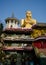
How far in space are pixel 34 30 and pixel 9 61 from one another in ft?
9.94

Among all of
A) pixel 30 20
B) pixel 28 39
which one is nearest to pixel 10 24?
pixel 30 20

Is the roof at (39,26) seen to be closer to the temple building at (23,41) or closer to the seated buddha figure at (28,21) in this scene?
the temple building at (23,41)

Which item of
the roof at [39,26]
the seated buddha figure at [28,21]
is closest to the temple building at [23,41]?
the roof at [39,26]

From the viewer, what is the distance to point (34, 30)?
1552cm

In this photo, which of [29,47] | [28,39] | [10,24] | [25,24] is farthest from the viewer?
[10,24]

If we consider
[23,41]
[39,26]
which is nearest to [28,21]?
[39,26]

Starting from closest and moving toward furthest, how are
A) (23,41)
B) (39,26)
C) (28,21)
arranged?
1. (23,41)
2. (39,26)
3. (28,21)

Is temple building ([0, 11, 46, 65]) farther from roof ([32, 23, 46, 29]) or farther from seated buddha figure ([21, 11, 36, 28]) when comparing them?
seated buddha figure ([21, 11, 36, 28])

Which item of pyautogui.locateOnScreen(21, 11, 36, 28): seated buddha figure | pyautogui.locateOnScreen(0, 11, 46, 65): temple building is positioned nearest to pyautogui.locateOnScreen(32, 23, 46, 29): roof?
pyautogui.locateOnScreen(0, 11, 46, 65): temple building

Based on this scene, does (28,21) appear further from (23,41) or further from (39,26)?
(23,41)

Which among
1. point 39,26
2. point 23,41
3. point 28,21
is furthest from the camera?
point 28,21

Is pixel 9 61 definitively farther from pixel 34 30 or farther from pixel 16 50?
pixel 34 30

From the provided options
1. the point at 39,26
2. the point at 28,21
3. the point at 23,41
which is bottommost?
the point at 23,41

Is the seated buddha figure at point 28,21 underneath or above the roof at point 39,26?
above
